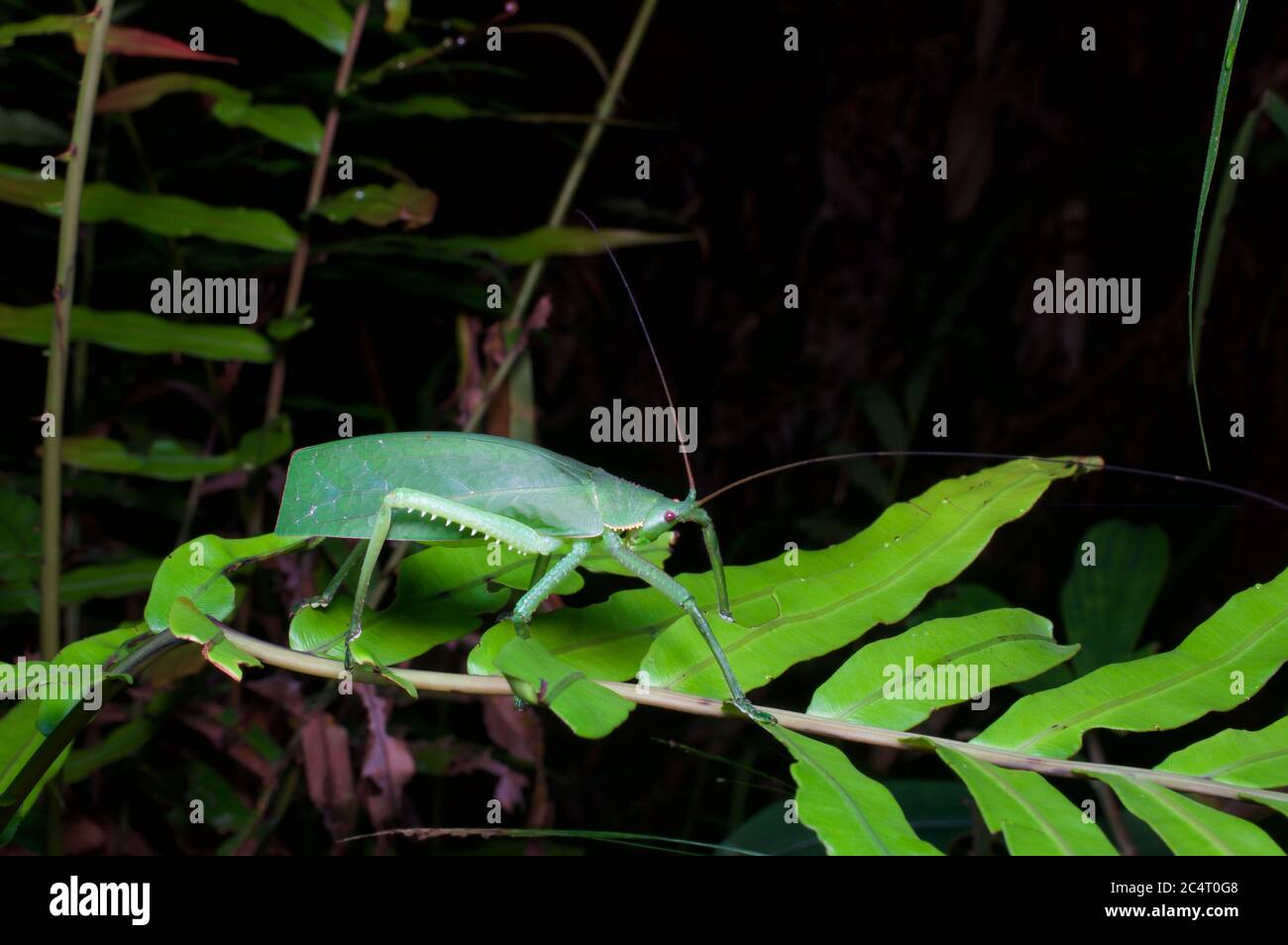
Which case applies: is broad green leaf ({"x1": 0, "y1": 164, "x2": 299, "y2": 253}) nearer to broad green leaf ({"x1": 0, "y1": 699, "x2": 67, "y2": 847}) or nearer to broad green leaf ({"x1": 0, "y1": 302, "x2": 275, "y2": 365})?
broad green leaf ({"x1": 0, "y1": 302, "x2": 275, "y2": 365})

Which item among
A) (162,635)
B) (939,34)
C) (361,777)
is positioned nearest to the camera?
(162,635)

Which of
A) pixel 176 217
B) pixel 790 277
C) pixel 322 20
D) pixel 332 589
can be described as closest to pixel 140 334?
pixel 176 217

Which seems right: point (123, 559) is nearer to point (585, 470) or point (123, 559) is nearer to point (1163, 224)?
point (585, 470)

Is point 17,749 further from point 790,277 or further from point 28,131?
point 790,277

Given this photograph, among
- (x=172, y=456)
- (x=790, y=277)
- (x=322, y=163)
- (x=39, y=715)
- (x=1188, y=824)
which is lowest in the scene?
(x=1188, y=824)

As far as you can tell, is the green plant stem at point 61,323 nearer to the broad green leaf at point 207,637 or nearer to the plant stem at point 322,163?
the plant stem at point 322,163

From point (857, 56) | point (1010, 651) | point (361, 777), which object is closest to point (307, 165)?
point (361, 777)

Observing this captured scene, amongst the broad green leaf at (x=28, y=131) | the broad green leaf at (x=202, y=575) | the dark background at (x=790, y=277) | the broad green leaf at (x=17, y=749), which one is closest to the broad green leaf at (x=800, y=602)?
the broad green leaf at (x=202, y=575)
